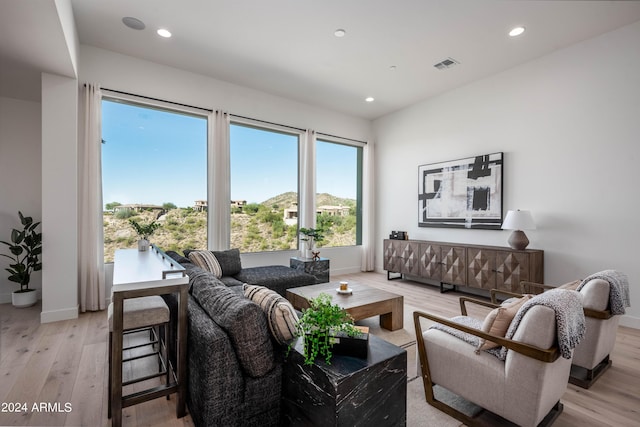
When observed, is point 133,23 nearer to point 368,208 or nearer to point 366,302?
point 366,302

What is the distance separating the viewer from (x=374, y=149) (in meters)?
6.71

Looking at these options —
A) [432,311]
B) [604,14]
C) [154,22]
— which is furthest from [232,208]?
[604,14]

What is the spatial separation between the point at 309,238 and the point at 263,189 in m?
1.24

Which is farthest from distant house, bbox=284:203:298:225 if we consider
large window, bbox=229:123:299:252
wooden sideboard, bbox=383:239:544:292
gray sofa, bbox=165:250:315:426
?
gray sofa, bbox=165:250:315:426

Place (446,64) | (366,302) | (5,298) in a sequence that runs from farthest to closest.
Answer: (446,64)
(5,298)
(366,302)

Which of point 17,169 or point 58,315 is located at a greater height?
point 17,169

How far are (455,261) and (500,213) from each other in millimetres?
988

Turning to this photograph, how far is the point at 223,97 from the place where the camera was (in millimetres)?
4848

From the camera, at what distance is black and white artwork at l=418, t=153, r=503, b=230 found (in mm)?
4570

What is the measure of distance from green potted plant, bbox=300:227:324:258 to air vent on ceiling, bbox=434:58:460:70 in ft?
10.4

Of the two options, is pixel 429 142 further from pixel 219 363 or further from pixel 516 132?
pixel 219 363

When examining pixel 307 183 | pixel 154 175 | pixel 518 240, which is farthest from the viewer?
pixel 307 183

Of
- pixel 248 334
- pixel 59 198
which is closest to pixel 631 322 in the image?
pixel 248 334

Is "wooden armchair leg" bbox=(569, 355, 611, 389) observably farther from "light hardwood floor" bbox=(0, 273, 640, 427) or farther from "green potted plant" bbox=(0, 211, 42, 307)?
"green potted plant" bbox=(0, 211, 42, 307)
